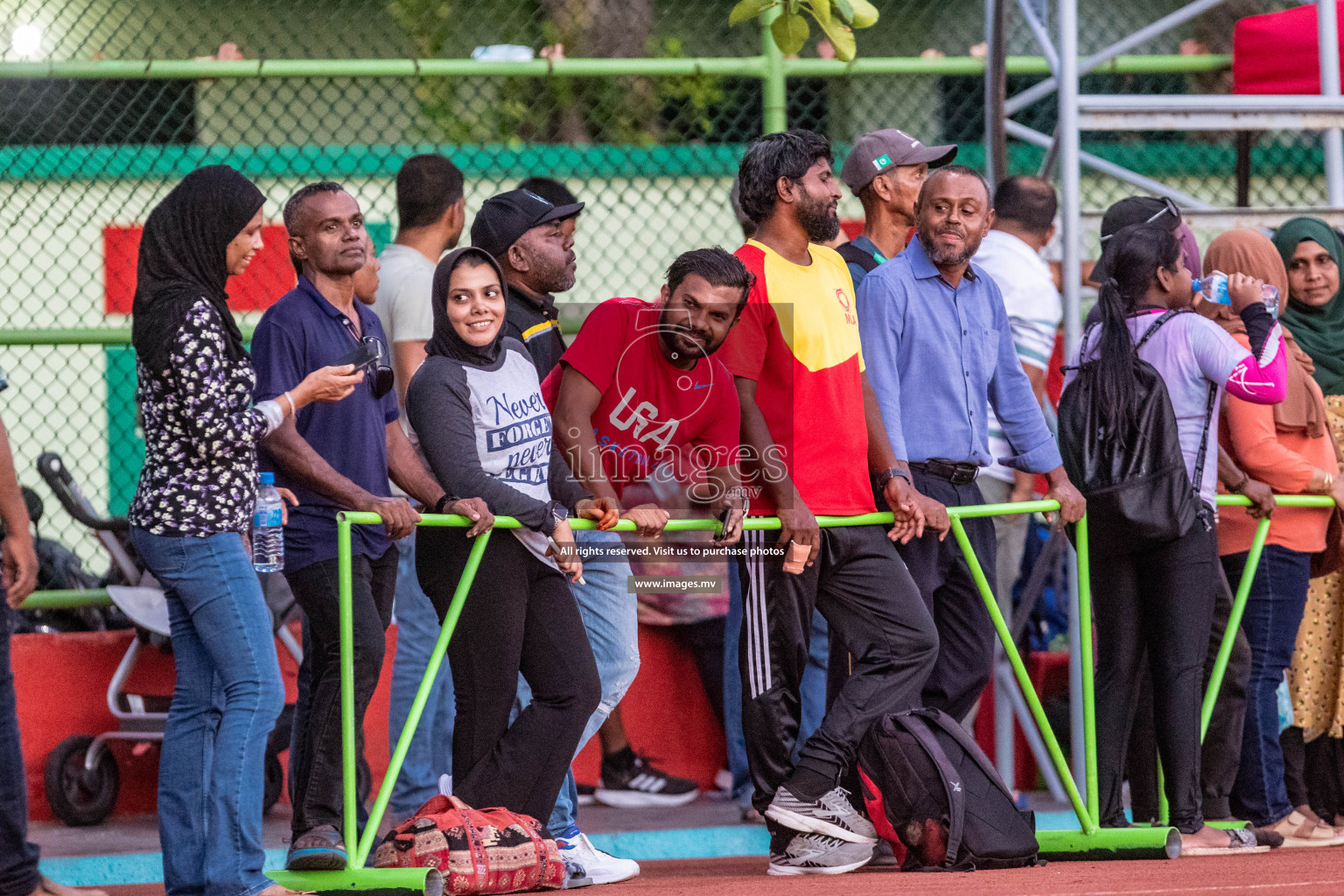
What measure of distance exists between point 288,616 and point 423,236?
1.69m

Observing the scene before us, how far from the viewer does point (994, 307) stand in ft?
18.0

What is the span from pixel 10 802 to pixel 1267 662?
4324mm

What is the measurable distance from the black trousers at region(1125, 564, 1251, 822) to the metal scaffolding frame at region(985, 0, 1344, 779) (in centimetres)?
38

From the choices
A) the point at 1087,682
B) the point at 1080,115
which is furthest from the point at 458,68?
the point at 1087,682

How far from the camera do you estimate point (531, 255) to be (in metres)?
5.22

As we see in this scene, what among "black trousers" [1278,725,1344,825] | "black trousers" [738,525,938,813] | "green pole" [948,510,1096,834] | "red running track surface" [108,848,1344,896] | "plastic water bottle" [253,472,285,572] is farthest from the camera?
"black trousers" [1278,725,1344,825]

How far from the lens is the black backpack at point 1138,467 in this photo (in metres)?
5.33

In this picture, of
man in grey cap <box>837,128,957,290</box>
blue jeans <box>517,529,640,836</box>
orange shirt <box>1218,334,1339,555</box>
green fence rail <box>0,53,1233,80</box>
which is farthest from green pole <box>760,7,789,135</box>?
blue jeans <box>517,529,640,836</box>

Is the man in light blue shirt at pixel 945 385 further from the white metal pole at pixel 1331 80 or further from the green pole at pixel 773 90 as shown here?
the white metal pole at pixel 1331 80

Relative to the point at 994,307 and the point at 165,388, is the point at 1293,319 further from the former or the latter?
the point at 165,388

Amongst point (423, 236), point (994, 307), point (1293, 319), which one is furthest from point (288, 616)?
point (1293, 319)

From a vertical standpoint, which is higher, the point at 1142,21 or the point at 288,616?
the point at 1142,21

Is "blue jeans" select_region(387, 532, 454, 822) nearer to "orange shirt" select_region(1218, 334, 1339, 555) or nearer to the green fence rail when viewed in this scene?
the green fence rail

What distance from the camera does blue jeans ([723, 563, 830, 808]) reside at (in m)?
5.92
